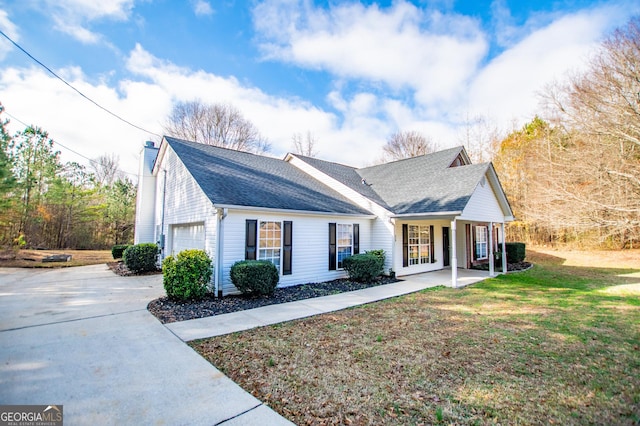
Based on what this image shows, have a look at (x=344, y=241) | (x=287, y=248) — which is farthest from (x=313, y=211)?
(x=344, y=241)

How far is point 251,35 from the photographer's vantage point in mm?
10812

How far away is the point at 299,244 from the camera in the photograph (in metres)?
9.50

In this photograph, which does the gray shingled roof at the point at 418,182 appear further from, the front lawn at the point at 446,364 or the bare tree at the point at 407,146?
the bare tree at the point at 407,146

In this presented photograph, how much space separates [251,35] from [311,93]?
6.23 metres

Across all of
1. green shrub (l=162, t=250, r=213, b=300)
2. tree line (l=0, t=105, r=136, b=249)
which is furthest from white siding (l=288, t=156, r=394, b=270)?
tree line (l=0, t=105, r=136, b=249)

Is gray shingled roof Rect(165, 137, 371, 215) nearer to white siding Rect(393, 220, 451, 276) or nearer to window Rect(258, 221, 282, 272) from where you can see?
window Rect(258, 221, 282, 272)

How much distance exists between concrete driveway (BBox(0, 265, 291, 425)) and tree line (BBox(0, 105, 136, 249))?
1604 centimetres

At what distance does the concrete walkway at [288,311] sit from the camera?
17.5 feet

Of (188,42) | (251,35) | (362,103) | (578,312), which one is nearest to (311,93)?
(362,103)

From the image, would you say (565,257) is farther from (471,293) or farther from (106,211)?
(106,211)

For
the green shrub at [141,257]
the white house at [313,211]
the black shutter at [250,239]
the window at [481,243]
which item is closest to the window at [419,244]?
the white house at [313,211]

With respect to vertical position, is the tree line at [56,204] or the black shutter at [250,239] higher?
the tree line at [56,204]

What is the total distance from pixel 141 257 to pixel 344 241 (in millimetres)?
8429

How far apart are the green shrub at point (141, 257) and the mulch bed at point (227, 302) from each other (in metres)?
5.46
